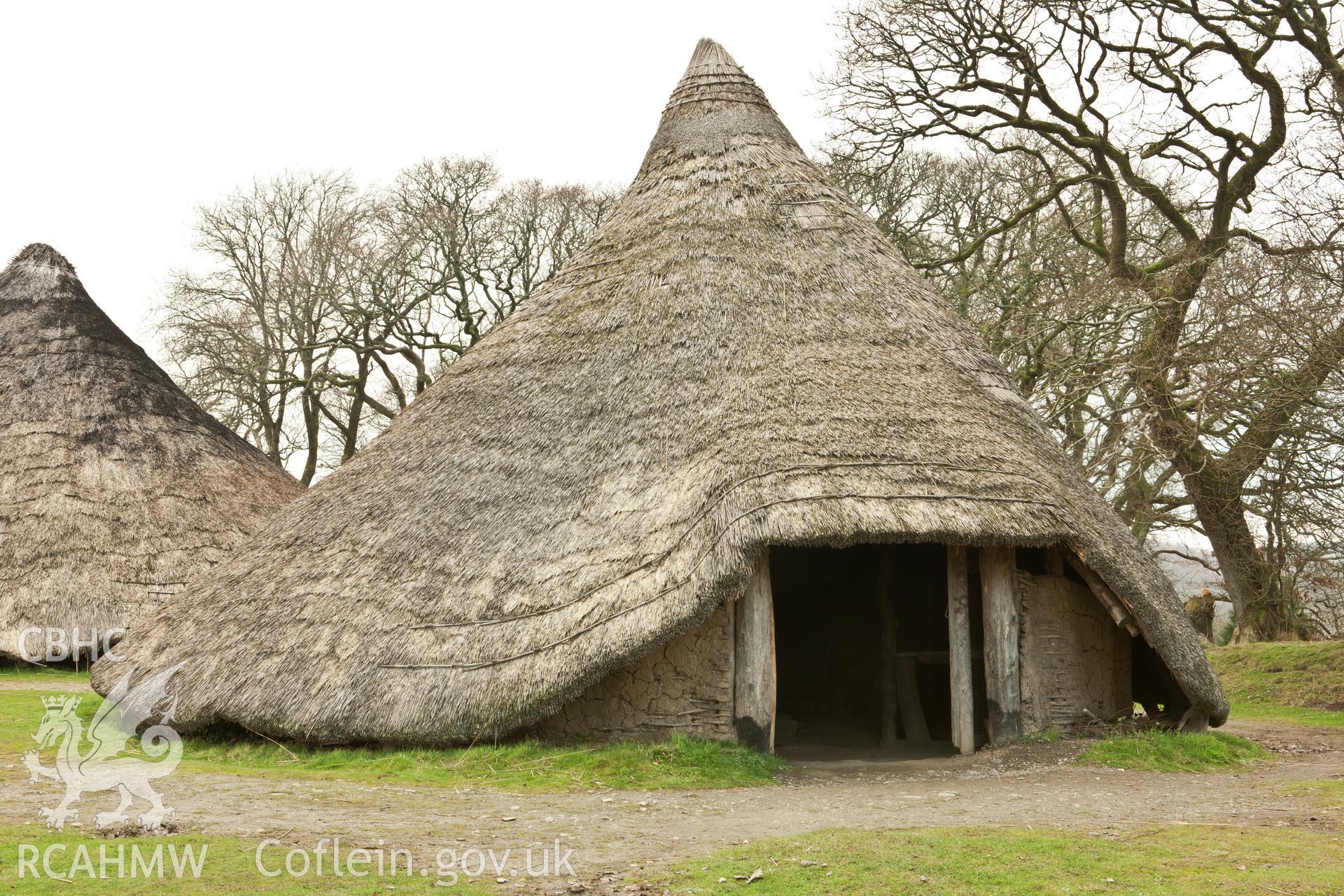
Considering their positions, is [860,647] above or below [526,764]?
above

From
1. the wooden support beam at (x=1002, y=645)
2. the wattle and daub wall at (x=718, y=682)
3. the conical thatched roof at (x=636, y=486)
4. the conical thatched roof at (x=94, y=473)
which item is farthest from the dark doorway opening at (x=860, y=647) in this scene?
the conical thatched roof at (x=94, y=473)

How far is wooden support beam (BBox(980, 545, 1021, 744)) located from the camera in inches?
464

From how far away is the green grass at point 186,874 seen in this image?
6609mm

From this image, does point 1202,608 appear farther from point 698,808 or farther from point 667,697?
point 698,808

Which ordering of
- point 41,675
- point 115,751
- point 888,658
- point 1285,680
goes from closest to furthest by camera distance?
1. point 115,751
2. point 888,658
3. point 1285,680
4. point 41,675

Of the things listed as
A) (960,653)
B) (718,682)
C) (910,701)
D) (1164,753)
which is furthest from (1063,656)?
(718,682)

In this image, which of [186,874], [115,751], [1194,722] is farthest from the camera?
[1194,722]

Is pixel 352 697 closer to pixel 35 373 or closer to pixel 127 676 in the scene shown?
pixel 127 676

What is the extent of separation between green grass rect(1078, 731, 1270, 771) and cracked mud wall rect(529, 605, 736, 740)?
3.38 metres

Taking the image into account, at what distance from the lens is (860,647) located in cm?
1681

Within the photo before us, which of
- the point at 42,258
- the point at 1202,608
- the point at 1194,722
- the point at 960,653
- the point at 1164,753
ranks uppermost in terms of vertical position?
the point at 42,258

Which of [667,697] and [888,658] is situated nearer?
[667,697]

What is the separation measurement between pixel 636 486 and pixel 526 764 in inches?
113

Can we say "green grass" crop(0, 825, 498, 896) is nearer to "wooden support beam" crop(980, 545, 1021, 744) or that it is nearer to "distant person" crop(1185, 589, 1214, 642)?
"wooden support beam" crop(980, 545, 1021, 744)
